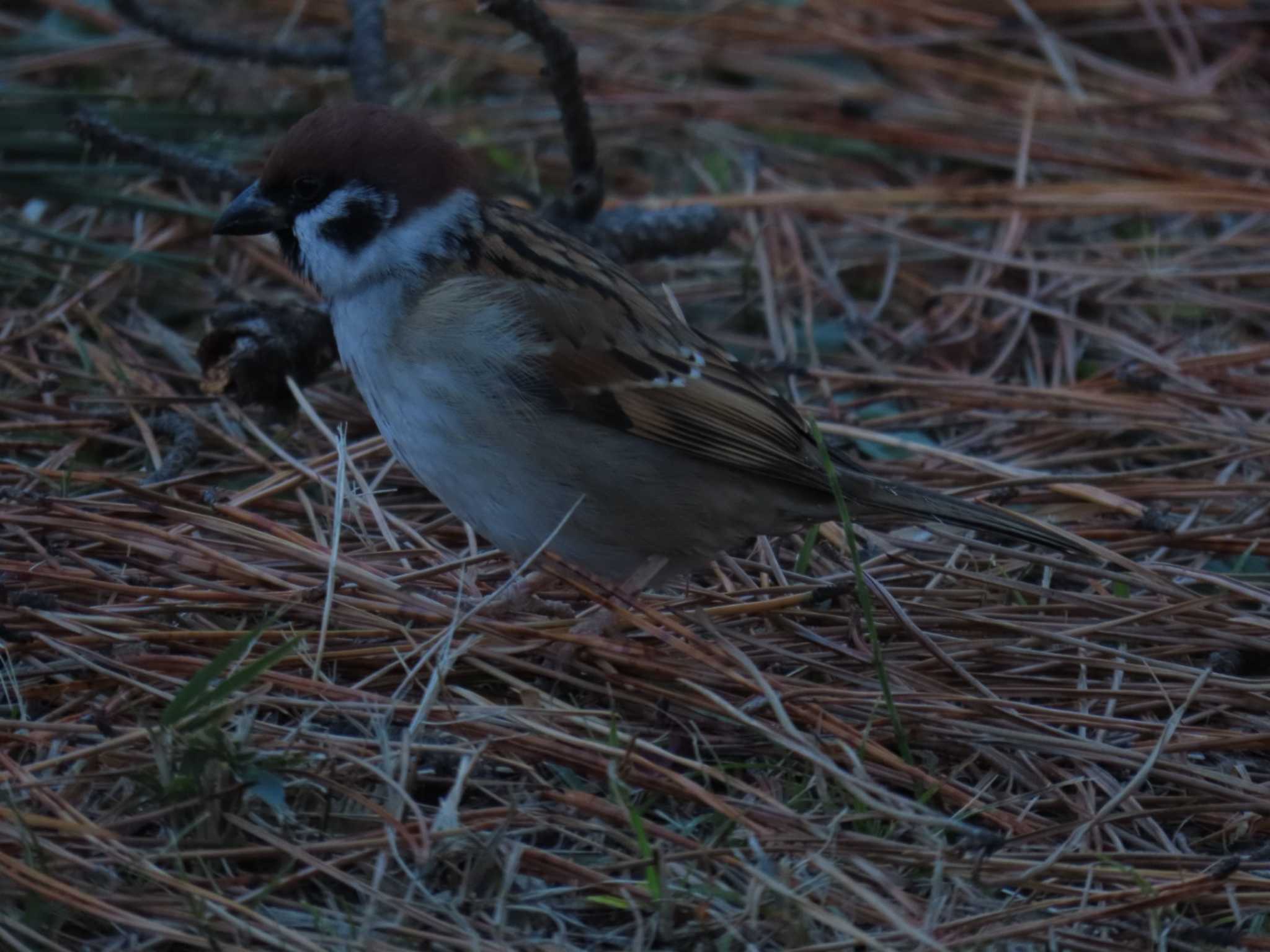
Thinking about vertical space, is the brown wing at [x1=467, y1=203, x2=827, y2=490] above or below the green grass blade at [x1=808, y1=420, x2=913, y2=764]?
above

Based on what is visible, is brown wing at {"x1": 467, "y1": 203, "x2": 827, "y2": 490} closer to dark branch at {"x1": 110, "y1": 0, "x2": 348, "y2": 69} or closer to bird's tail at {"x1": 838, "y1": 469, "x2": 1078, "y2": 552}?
bird's tail at {"x1": 838, "y1": 469, "x2": 1078, "y2": 552}

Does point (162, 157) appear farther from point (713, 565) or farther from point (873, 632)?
point (873, 632)

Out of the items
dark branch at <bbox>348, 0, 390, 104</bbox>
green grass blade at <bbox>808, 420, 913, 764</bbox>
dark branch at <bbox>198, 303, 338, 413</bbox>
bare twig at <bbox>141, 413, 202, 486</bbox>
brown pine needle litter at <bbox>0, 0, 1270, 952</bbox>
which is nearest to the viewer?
brown pine needle litter at <bbox>0, 0, 1270, 952</bbox>

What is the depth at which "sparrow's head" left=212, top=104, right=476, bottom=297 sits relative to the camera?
3133mm

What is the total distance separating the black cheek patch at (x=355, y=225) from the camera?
3172 millimetres

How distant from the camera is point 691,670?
280cm

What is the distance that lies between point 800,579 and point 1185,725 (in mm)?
928

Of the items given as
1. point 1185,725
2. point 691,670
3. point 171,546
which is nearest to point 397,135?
point 171,546

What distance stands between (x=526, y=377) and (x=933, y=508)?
949mm

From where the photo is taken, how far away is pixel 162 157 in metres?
4.29

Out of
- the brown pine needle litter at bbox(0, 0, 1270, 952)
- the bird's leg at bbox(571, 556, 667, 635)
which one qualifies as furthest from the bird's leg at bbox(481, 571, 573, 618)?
the bird's leg at bbox(571, 556, 667, 635)

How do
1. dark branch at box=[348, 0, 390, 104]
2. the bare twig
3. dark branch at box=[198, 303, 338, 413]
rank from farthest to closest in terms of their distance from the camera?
dark branch at box=[348, 0, 390, 104], dark branch at box=[198, 303, 338, 413], the bare twig

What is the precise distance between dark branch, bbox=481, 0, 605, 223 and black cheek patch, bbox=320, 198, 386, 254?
0.74 meters

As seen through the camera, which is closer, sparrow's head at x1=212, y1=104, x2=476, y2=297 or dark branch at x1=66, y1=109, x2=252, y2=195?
sparrow's head at x1=212, y1=104, x2=476, y2=297
